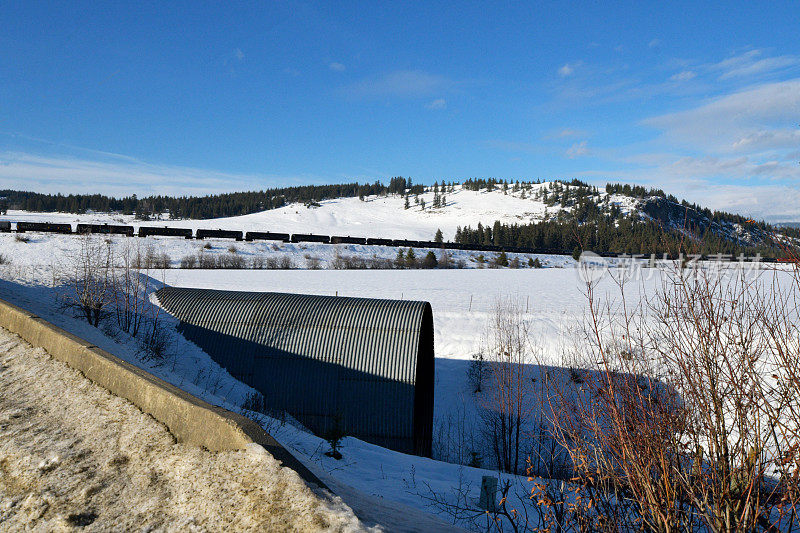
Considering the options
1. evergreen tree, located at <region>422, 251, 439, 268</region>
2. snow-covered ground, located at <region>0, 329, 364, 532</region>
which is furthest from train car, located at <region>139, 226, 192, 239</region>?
snow-covered ground, located at <region>0, 329, 364, 532</region>

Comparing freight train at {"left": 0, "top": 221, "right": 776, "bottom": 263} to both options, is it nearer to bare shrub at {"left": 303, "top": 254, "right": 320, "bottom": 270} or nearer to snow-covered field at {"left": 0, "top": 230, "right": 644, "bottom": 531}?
snow-covered field at {"left": 0, "top": 230, "right": 644, "bottom": 531}

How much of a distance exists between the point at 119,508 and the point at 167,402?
1.31m

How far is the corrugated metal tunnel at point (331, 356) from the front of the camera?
1321cm

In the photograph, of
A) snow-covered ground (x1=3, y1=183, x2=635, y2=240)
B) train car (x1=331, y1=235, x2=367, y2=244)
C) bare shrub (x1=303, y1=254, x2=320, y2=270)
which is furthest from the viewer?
snow-covered ground (x1=3, y1=183, x2=635, y2=240)

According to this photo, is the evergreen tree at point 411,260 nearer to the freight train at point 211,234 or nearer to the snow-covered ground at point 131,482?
the freight train at point 211,234

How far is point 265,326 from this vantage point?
586 inches

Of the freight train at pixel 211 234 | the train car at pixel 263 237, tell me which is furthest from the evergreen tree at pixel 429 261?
the train car at pixel 263 237

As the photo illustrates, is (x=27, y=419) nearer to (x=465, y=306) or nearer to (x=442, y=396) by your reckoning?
(x=442, y=396)

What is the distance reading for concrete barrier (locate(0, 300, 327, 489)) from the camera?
447 centimetres

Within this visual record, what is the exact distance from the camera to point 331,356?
1390cm

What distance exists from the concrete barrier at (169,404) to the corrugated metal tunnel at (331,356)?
22.0ft

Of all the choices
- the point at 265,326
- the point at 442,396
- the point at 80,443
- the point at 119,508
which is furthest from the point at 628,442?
the point at 442,396

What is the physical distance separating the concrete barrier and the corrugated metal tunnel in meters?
6.70

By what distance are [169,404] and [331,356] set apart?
8.75 metres
